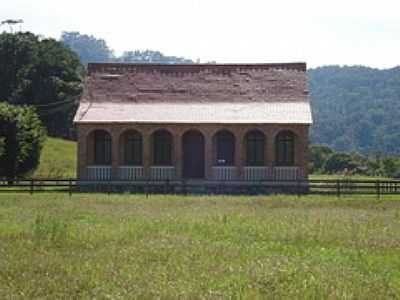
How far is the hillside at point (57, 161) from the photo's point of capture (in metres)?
55.2

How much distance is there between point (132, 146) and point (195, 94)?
462 centimetres

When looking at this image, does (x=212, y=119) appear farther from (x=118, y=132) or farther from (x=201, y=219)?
(x=201, y=219)

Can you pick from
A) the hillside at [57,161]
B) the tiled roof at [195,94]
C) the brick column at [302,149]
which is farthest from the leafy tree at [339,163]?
the brick column at [302,149]

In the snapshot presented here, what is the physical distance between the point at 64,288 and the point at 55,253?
11.5 ft

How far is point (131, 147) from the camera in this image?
4403cm

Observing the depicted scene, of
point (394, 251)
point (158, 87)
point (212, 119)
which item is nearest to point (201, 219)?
point (394, 251)

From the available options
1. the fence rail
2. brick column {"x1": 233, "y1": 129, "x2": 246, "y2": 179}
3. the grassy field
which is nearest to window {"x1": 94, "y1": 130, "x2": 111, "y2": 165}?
the fence rail

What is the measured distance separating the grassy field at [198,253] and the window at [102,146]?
17522 mm

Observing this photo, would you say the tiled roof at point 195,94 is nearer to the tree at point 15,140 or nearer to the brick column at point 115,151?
the brick column at point 115,151

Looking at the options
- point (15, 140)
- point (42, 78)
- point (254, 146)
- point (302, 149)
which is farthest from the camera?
point (42, 78)

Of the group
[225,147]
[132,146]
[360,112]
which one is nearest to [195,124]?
[225,147]

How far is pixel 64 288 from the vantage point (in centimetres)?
1127

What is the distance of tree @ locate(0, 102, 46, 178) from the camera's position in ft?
153

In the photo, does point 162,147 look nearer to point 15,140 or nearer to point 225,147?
point 225,147
